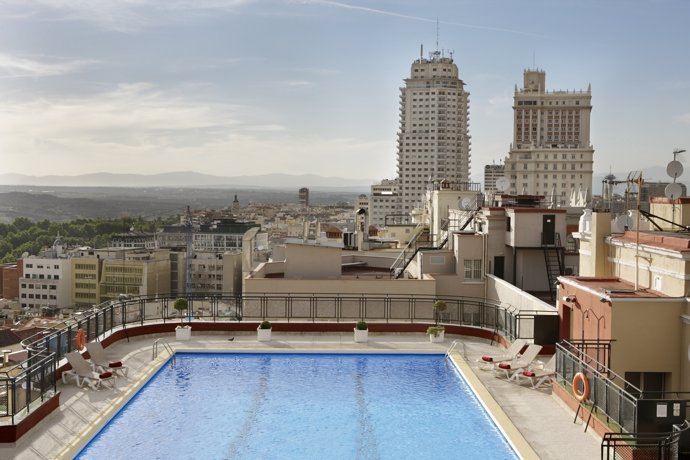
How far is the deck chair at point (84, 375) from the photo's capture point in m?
16.8

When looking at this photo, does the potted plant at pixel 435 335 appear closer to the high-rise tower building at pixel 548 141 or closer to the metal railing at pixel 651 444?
the metal railing at pixel 651 444

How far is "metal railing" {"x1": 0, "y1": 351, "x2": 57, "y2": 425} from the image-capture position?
13508 millimetres

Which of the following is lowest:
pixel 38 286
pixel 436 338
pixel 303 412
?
pixel 38 286

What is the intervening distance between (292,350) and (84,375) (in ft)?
19.8

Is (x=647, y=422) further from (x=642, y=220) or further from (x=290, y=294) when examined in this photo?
(x=290, y=294)

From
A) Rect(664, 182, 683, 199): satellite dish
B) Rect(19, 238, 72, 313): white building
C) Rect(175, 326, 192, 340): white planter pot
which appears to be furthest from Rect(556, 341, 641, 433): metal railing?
Rect(19, 238, 72, 313): white building

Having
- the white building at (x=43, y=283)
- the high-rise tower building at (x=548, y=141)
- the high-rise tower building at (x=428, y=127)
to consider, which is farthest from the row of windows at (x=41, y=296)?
the high-rise tower building at (x=428, y=127)

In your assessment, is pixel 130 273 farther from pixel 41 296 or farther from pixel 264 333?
pixel 264 333

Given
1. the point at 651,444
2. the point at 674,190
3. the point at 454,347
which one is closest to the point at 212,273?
the point at 454,347

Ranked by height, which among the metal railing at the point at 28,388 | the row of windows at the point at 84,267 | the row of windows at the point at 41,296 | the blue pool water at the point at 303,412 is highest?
the metal railing at the point at 28,388

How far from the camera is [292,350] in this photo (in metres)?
20.9

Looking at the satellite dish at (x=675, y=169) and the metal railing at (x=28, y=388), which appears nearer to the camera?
the metal railing at (x=28, y=388)

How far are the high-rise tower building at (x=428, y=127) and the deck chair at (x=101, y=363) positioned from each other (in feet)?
580

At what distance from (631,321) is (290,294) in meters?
14.7
